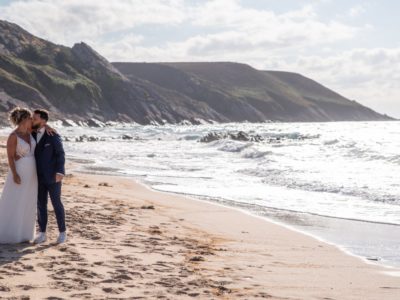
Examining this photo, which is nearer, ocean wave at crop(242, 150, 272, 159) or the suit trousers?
the suit trousers

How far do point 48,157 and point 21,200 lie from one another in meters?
0.69

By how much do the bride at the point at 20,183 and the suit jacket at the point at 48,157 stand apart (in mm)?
84

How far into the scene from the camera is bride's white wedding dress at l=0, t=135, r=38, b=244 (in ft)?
24.0

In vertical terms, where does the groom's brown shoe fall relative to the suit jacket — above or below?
below

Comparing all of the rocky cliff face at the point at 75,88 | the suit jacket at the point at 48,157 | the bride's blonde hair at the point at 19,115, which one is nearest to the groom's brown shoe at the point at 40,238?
the suit jacket at the point at 48,157

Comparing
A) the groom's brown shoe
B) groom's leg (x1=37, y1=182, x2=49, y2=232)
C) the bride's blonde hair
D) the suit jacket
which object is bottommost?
the groom's brown shoe

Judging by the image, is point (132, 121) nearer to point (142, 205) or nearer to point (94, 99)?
point (94, 99)

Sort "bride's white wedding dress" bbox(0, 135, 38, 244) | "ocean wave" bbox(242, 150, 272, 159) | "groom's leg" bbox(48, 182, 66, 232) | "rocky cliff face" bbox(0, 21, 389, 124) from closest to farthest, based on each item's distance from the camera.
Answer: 1. "bride's white wedding dress" bbox(0, 135, 38, 244)
2. "groom's leg" bbox(48, 182, 66, 232)
3. "ocean wave" bbox(242, 150, 272, 159)
4. "rocky cliff face" bbox(0, 21, 389, 124)

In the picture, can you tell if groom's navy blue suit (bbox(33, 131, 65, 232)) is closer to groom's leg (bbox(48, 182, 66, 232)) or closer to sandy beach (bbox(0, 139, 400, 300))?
groom's leg (bbox(48, 182, 66, 232))

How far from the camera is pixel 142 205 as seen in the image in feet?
40.7

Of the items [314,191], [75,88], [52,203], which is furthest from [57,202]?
[75,88]

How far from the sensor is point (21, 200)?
7.39 m

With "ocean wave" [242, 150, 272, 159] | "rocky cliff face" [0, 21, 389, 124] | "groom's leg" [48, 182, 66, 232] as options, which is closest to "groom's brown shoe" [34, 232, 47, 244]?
"groom's leg" [48, 182, 66, 232]

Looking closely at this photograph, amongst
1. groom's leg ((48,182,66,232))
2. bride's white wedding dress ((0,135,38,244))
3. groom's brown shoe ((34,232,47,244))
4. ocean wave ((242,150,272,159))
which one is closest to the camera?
bride's white wedding dress ((0,135,38,244))
